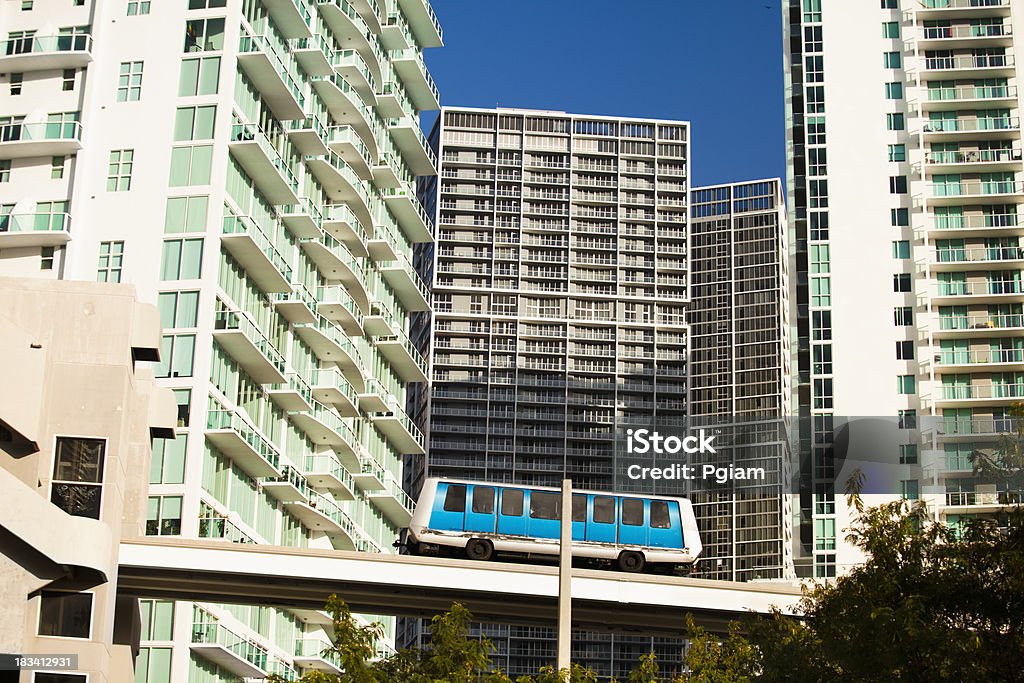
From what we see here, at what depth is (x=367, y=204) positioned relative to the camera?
87250mm

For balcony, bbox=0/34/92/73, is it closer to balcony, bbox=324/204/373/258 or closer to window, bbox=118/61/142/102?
window, bbox=118/61/142/102

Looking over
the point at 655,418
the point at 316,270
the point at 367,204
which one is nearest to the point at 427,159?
the point at 367,204

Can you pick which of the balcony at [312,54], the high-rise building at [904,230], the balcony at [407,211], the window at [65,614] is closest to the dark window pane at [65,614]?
the window at [65,614]

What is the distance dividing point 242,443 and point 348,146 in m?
22.5

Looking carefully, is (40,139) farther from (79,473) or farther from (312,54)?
(79,473)

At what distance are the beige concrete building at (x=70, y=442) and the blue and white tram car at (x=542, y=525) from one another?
14613mm

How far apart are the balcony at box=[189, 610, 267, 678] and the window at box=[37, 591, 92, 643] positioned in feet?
84.8

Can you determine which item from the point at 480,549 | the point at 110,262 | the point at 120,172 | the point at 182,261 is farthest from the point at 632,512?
the point at 120,172

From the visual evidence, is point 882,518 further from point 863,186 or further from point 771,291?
point 771,291

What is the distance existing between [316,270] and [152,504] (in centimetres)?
2110

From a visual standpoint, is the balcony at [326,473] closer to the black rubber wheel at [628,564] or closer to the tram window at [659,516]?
the tram window at [659,516]

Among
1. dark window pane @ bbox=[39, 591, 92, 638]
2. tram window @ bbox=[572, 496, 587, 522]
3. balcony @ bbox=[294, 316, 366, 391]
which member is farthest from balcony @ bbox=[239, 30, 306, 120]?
dark window pane @ bbox=[39, 591, 92, 638]

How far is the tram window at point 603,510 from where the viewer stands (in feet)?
180

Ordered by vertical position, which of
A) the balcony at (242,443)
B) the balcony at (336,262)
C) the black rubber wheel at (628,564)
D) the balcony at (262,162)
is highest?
the balcony at (262,162)
